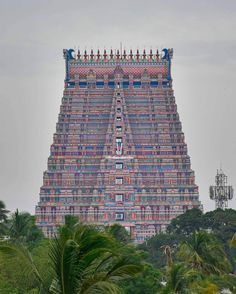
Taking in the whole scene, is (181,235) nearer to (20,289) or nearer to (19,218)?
(19,218)

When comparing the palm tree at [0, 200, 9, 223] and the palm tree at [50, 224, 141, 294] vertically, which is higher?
the palm tree at [0, 200, 9, 223]

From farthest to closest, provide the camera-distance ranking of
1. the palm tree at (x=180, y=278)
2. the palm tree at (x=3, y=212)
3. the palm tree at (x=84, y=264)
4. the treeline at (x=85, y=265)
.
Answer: the palm tree at (x=3, y=212)
the palm tree at (x=180, y=278)
the treeline at (x=85, y=265)
the palm tree at (x=84, y=264)

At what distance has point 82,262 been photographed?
25.7 meters

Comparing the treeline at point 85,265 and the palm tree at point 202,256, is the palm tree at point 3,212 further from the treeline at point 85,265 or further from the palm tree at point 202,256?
the palm tree at point 202,256

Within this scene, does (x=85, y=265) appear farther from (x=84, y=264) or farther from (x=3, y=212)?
(x=3, y=212)

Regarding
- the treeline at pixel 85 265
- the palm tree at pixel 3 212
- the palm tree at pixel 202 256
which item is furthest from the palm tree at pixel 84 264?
the palm tree at pixel 3 212

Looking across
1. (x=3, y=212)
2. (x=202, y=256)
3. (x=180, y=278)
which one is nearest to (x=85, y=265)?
(x=180, y=278)

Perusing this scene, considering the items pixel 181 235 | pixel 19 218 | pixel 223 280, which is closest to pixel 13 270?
pixel 223 280

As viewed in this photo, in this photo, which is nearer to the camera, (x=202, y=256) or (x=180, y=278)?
(x=180, y=278)

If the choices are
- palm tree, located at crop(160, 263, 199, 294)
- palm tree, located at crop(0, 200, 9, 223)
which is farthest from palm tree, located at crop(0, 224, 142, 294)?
palm tree, located at crop(0, 200, 9, 223)

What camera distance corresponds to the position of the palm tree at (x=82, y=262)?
83.3 ft

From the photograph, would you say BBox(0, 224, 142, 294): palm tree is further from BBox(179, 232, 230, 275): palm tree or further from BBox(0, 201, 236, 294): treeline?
BBox(179, 232, 230, 275): palm tree


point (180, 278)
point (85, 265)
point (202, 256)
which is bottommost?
point (85, 265)

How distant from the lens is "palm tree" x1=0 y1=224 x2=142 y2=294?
2539cm
